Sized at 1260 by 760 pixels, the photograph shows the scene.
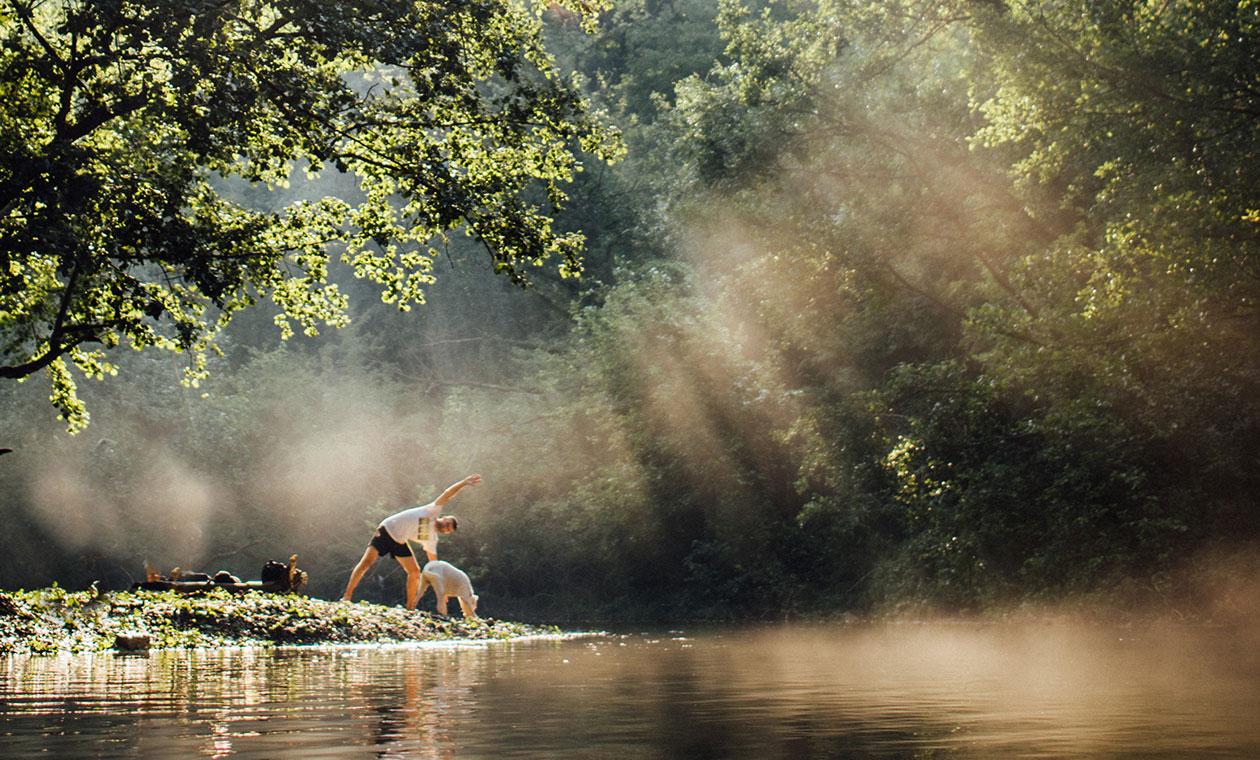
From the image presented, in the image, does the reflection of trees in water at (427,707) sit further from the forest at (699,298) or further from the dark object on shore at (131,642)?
the forest at (699,298)

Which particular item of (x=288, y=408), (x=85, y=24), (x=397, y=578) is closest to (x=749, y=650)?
(x=85, y=24)

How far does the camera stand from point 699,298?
33.7 meters

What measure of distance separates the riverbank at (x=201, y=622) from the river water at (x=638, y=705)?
4.08 feet

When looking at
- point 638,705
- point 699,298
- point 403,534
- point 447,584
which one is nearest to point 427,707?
point 638,705

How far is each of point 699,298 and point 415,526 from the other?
16277 mm

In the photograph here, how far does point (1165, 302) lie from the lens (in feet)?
48.6

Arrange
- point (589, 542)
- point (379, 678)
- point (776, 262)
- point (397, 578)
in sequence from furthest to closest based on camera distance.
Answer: point (397, 578)
point (589, 542)
point (776, 262)
point (379, 678)

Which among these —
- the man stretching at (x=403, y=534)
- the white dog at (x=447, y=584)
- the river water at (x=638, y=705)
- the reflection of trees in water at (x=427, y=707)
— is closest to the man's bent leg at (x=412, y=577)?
the man stretching at (x=403, y=534)

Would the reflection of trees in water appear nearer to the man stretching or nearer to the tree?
the tree

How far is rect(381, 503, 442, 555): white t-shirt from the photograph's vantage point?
18625 mm

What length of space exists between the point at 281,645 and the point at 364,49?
23.0ft

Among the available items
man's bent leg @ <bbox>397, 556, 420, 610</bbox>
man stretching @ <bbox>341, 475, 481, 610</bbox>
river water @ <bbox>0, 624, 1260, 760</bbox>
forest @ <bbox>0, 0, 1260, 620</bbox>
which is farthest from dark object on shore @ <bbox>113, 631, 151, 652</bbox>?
man's bent leg @ <bbox>397, 556, 420, 610</bbox>

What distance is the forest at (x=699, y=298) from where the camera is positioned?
15008 millimetres

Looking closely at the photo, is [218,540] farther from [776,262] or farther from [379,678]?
[379,678]
